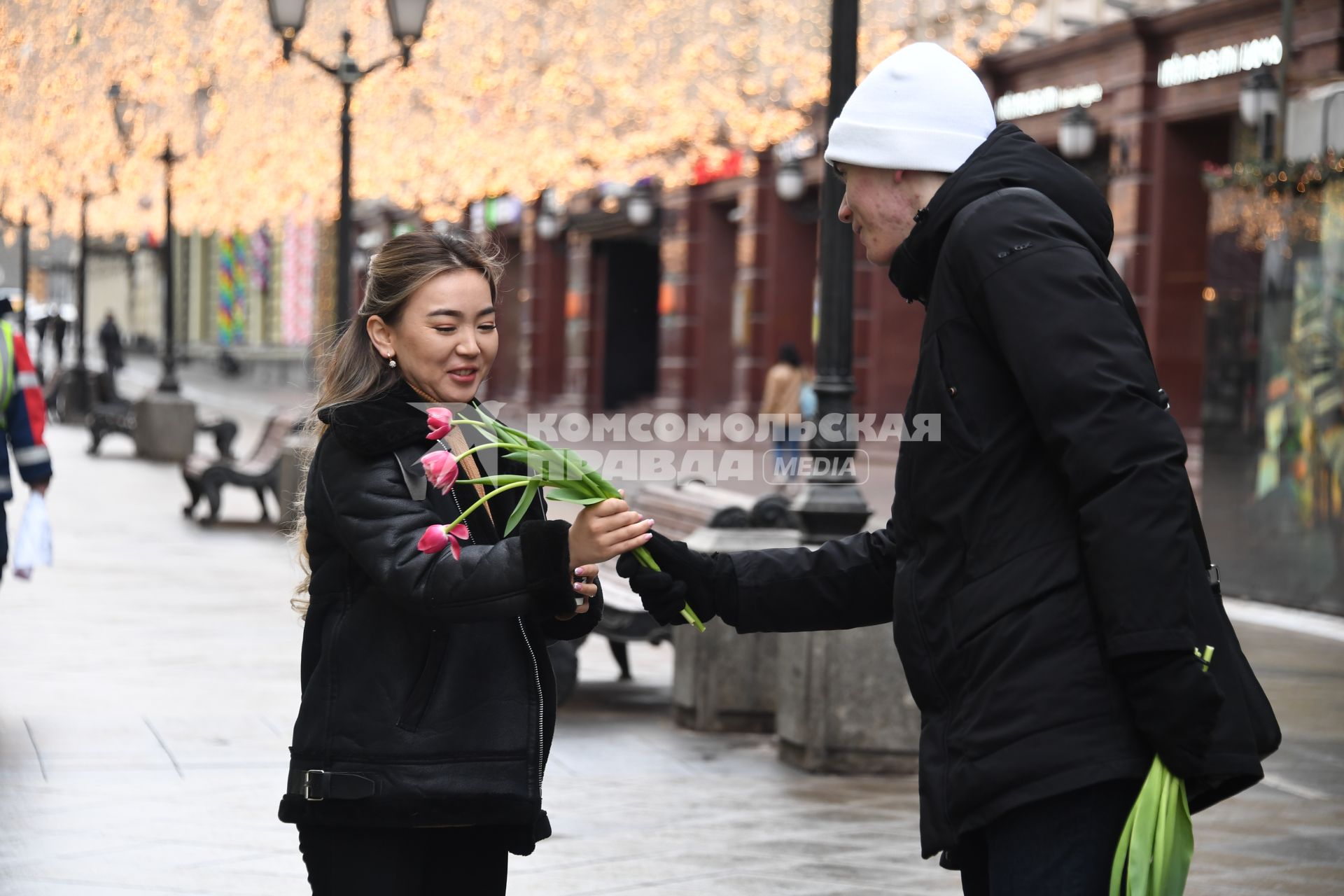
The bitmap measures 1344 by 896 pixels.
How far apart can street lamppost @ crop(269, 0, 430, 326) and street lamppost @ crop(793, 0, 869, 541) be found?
7.67 meters

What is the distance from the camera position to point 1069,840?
103 inches

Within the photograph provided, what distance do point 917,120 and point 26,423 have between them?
20.5 feet

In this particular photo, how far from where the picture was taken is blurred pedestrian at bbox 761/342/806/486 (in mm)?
21297

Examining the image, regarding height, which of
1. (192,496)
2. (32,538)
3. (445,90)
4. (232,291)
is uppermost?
(445,90)

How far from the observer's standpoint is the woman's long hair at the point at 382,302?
3.20 meters

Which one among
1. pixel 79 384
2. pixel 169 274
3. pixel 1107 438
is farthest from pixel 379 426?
pixel 79 384

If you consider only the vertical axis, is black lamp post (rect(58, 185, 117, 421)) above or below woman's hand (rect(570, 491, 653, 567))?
below

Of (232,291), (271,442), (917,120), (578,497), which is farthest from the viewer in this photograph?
(232,291)

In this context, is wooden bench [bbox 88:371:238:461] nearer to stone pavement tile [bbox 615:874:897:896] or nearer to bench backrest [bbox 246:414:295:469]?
bench backrest [bbox 246:414:295:469]

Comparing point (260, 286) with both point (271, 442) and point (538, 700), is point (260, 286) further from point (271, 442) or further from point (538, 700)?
point (538, 700)

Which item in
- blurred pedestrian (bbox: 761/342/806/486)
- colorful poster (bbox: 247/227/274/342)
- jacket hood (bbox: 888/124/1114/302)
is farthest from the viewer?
colorful poster (bbox: 247/227/274/342)

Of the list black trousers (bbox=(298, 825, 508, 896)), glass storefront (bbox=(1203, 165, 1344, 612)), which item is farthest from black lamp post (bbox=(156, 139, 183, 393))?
black trousers (bbox=(298, 825, 508, 896))

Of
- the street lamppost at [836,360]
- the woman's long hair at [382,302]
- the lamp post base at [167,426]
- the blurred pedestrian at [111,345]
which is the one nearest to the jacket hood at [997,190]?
the woman's long hair at [382,302]

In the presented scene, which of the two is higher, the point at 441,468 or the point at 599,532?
the point at 441,468
